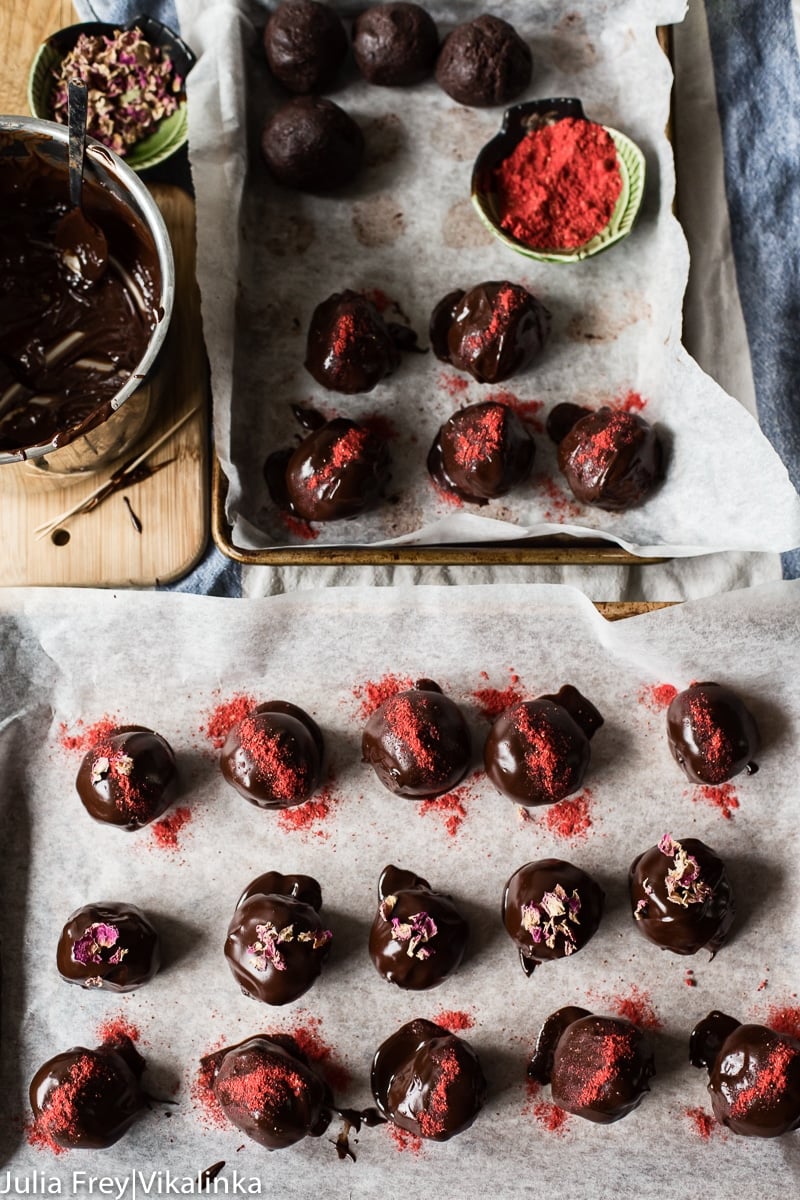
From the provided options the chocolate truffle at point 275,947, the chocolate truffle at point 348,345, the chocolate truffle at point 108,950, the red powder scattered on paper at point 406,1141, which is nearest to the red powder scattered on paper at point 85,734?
the chocolate truffle at point 108,950

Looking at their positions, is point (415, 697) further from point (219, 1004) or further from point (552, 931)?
point (219, 1004)

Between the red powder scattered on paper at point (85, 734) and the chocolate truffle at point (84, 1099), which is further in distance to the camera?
the red powder scattered on paper at point (85, 734)

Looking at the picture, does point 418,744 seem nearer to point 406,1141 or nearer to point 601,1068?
point 601,1068

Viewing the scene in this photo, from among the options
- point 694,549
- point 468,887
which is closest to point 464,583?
point 694,549

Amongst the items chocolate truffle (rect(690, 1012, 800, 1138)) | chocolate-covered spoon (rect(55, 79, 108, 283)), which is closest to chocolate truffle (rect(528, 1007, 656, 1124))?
chocolate truffle (rect(690, 1012, 800, 1138))

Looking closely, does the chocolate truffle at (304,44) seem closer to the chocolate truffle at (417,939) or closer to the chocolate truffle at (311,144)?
the chocolate truffle at (311,144)

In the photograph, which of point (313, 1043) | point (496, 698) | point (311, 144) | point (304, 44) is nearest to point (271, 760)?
point (496, 698)

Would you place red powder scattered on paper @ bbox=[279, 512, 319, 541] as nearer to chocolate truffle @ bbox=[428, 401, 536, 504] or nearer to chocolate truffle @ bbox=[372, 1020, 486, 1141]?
chocolate truffle @ bbox=[428, 401, 536, 504]
